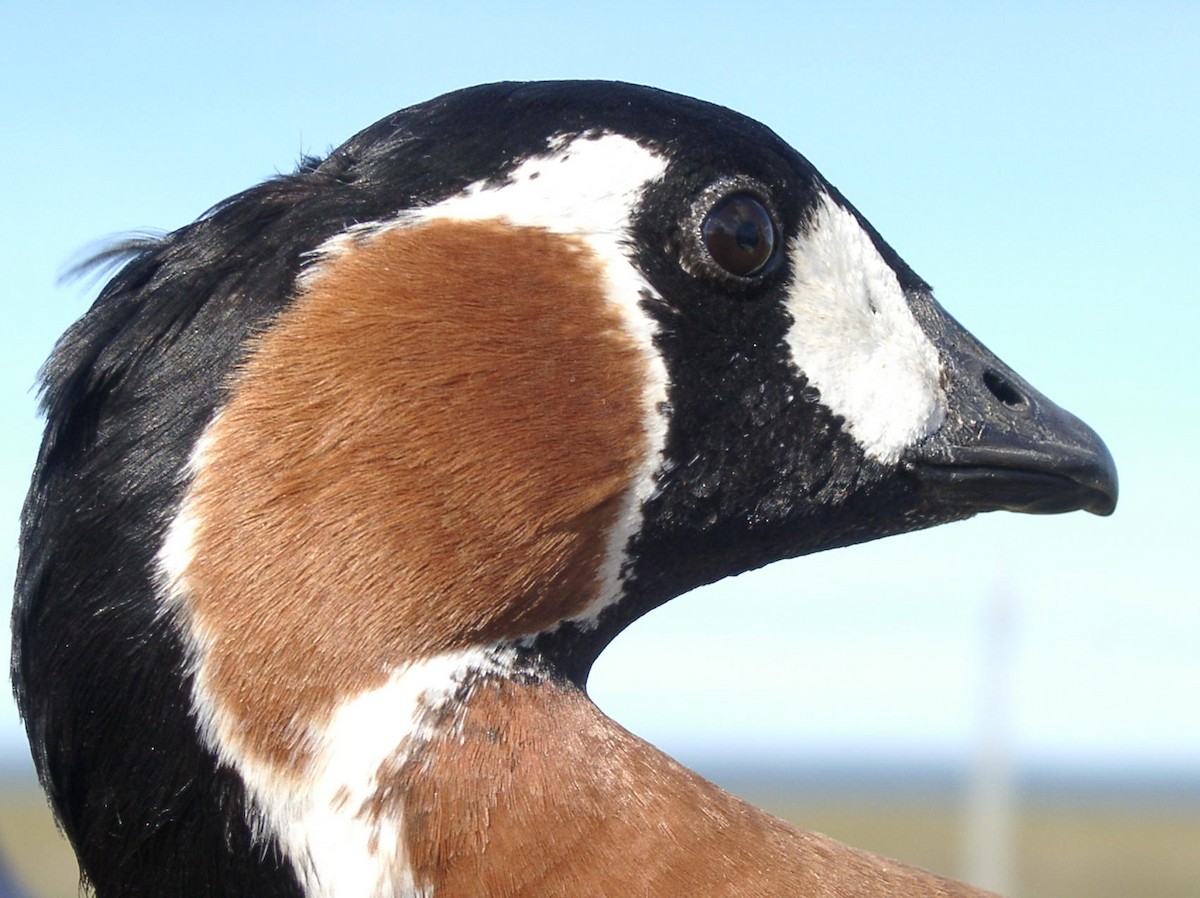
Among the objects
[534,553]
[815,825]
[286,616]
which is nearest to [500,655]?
[534,553]

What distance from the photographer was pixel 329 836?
8.43 feet

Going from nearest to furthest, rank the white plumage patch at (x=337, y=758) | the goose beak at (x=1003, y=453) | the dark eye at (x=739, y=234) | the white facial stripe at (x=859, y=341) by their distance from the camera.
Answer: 1. the white plumage patch at (x=337, y=758)
2. the dark eye at (x=739, y=234)
3. the white facial stripe at (x=859, y=341)
4. the goose beak at (x=1003, y=453)

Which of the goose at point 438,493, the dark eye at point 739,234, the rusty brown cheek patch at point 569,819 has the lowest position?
the rusty brown cheek patch at point 569,819

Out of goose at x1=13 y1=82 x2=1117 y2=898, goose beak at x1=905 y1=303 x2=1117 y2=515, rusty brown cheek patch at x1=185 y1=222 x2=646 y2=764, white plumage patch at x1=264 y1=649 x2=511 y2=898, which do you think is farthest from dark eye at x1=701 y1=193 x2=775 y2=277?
white plumage patch at x1=264 y1=649 x2=511 y2=898

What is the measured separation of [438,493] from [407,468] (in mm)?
72

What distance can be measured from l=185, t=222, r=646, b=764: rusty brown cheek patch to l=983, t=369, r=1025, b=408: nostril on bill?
3.05 feet

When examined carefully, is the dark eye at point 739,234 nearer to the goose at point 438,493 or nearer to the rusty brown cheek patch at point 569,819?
the goose at point 438,493

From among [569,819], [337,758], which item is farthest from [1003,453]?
[337,758]

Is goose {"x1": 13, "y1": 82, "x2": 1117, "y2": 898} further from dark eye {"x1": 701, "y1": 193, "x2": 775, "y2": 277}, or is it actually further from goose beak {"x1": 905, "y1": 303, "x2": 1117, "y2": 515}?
goose beak {"x1": 905, "y1": 303, "x2": 1117, "y2": 515}

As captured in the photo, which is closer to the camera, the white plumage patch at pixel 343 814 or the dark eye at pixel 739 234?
the white plumage patch at pixel 343 814

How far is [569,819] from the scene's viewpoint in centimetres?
263

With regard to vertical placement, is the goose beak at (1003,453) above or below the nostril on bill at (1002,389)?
below

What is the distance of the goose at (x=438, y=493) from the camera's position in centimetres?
257

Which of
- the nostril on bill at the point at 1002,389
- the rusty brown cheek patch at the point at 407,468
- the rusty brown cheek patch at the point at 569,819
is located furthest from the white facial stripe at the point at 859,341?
the rusty brown cheek patch at the point at 569,819
